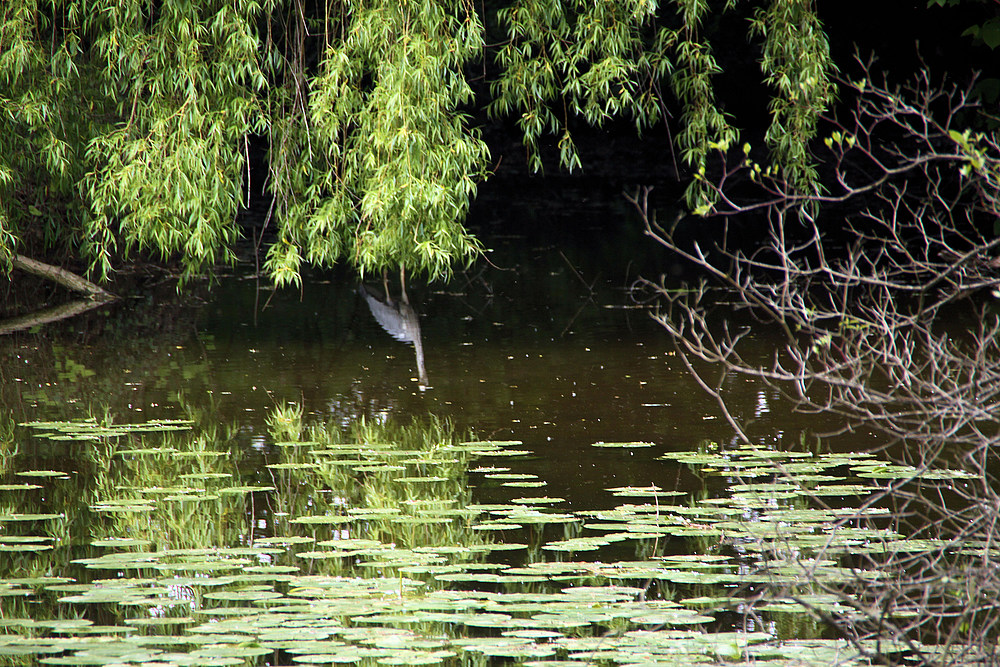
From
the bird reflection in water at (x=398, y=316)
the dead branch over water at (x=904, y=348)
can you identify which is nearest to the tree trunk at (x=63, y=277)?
the bird reflection in water at (x=398, y=316)

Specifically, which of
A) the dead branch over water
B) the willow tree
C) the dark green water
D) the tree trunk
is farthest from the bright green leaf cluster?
the tree trunk

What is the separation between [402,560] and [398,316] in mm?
6928

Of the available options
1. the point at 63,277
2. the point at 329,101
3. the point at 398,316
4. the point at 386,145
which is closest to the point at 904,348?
the point at 386,145

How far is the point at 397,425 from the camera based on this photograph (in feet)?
22.8

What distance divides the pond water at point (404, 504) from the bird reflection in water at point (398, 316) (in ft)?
0.46

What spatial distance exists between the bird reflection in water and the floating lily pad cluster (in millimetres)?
2590

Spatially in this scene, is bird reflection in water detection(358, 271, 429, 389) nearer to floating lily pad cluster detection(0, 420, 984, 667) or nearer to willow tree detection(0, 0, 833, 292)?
willow tree detection(0, 0, 833, 292)

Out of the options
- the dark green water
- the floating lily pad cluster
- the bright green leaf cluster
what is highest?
the bright green leaf cluster

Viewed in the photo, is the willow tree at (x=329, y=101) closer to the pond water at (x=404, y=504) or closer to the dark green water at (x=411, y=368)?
the dark green water at (x=411, y=368)

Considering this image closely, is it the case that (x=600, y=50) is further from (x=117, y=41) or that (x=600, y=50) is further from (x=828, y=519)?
(x=828, y=519)

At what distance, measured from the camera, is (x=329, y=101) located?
7699mm

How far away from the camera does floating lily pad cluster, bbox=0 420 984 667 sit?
12.0 feet

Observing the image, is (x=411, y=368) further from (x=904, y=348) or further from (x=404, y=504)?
(x=904, y=348)

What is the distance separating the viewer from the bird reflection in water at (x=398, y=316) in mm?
9523
